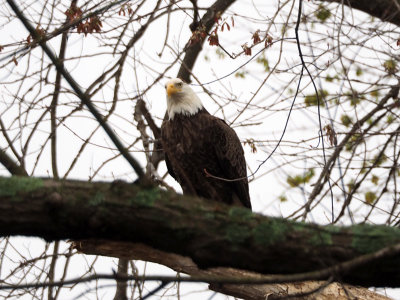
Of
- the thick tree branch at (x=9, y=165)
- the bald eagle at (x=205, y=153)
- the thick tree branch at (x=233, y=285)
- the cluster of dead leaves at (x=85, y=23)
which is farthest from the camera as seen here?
the bald eagle at (x=205, y=153)

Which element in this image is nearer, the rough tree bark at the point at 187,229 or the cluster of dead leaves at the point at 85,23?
the rough tree bark at the point at 187,229

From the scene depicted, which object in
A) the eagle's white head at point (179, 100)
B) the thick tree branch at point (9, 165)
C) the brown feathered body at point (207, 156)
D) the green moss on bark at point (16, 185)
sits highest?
the eagle's white head at point (179, 100)

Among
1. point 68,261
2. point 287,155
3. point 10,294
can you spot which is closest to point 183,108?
point 287,155

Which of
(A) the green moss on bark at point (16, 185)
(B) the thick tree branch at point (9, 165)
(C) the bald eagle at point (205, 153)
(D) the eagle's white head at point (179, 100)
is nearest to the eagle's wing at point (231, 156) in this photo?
(C) the bald eagle at point (205, 153)

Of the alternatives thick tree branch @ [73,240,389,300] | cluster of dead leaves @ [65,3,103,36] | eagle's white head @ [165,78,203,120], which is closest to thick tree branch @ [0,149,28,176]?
thick tree branch @ [73,240,389,300]

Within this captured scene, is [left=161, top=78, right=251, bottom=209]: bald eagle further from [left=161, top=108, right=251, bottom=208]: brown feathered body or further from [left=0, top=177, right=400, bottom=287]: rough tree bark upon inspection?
[left=0, top=177, right=400, bottom=287]: rough tree bark

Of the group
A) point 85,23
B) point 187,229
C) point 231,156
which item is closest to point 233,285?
point 231,156

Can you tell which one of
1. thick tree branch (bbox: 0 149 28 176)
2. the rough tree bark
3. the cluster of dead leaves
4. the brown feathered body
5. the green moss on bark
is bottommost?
the rough tree bark

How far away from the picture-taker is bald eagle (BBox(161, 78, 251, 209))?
5219 mm

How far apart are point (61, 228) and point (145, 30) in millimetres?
3352

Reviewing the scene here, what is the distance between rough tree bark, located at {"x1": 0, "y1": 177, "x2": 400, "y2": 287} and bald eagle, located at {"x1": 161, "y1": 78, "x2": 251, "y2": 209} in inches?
102

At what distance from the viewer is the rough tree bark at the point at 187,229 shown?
242 centimetres

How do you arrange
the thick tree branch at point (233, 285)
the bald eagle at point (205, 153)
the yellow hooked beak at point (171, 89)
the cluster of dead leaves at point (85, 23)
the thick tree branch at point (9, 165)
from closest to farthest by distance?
the thick tree branch at point (233, 285)
the thick tree branch at point (9, 165)
the cluster of dead leaves at point (85, 23)
the bald eagle at point (205, 153)
the yellow hooked beak at point (171, 89)

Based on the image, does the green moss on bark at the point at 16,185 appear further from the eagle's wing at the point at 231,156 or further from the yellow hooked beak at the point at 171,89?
the yellow hooked beak at the point at 171,89
